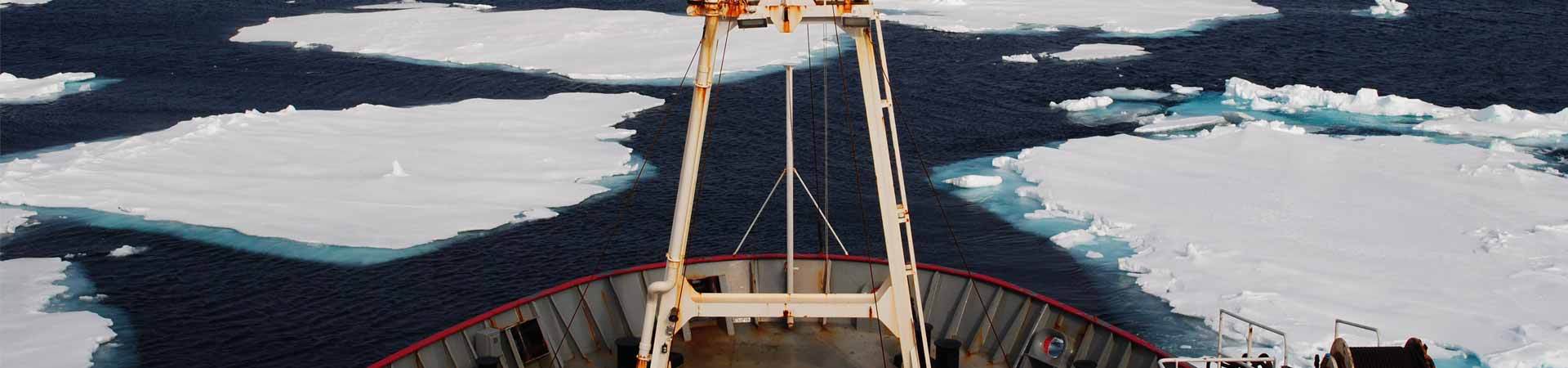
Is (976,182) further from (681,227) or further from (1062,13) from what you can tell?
(1062,13)

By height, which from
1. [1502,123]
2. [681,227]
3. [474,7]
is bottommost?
[1502,123]

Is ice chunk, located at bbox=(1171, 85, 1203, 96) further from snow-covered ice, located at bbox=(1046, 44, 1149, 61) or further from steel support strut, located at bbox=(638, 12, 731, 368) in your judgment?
steel support strut, located at bbox=(638, 12, 731, 368)

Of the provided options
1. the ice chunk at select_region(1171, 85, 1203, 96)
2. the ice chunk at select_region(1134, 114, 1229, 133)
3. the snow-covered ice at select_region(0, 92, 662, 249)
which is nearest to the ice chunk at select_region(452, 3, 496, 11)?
the snow-covered ice at select_region(0, 92, 662, 249)

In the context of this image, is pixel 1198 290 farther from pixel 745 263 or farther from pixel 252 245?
pixel 252 245

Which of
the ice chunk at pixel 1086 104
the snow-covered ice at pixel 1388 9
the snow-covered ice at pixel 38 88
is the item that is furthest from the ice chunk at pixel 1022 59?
the snow-covered ice at pixel 38 88

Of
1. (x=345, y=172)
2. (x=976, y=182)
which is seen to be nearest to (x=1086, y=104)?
(x=976, y=182)

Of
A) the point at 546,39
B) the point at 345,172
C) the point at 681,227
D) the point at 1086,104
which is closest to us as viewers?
the point at 681,227

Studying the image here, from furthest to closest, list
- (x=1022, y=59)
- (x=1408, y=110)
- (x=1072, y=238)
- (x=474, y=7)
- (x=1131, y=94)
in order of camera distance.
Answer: (x=474, y=7) < (x=1022, y=59) < (x=1131, y=94) < (x=1408, y=110) < (x=1072, y=238)
